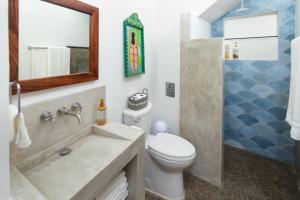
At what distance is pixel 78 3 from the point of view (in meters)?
1.33

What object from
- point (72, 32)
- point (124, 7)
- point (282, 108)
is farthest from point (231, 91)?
point (72, 32)

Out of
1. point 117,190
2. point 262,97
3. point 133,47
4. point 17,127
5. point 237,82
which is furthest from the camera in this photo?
point 237,82

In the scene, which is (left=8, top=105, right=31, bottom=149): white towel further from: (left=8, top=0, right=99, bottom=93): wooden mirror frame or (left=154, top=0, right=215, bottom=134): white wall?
(left=154, top=0, right=215, bottom=134): white wall

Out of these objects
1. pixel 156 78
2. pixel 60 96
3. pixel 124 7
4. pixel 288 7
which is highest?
pixel 288 7

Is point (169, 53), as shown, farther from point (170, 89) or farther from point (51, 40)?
point (51, 40)

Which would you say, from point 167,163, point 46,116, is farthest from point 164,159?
point 46,116

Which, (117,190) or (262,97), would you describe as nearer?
(117,190)

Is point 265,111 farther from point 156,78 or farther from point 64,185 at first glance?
point 64,185

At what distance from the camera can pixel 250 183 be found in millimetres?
2068

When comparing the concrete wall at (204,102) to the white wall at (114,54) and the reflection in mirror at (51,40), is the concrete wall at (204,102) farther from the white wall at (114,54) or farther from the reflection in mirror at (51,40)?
the reflection in mirror at (51,40)

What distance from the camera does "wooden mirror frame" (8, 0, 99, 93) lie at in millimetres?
984

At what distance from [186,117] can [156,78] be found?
63cm

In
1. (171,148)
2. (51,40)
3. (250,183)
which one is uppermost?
(51,40)

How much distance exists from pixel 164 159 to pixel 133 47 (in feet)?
3.80
